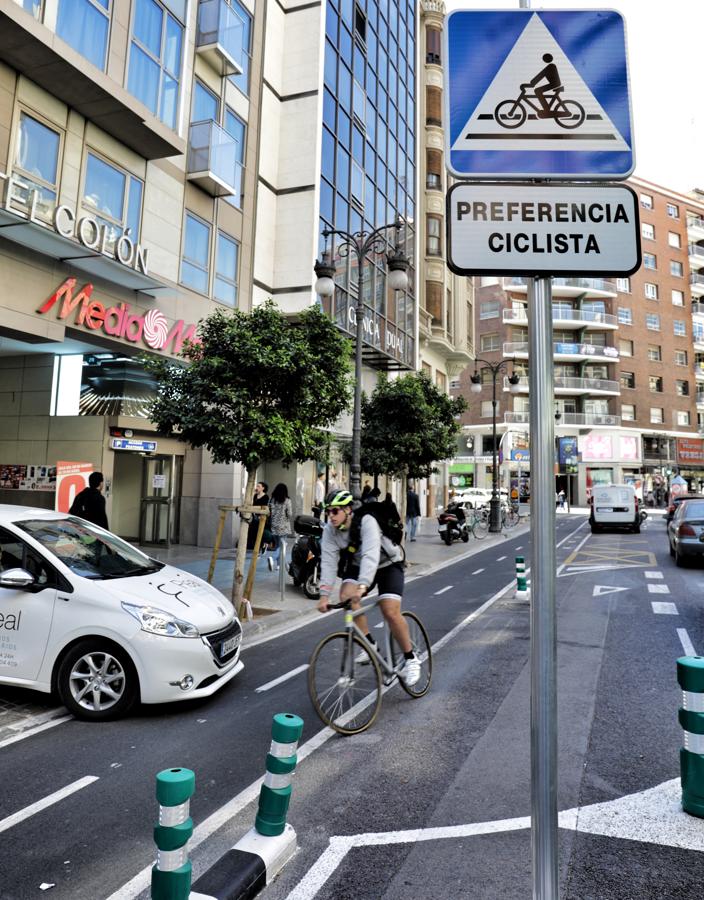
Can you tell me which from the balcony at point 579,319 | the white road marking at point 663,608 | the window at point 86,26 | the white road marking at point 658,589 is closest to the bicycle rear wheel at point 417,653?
the white road marking at point 663,608

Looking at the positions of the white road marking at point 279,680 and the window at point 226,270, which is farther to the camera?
the window at point 226,270

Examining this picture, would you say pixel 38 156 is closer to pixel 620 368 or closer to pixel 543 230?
pixel 543 230

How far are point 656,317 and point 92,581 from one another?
6305 cm

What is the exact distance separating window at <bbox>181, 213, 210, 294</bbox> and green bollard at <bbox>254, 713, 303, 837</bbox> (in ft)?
47.4

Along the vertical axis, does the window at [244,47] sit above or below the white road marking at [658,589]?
above

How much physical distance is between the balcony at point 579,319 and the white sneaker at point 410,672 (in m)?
51.4

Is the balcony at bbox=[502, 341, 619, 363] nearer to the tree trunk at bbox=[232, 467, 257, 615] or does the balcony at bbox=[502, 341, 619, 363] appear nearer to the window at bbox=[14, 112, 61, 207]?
the window at bbox=[14, 112, 61, 207]

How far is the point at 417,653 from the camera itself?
19.2 feet

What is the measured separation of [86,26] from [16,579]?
39.1ft

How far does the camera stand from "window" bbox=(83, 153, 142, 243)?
12.8 meters

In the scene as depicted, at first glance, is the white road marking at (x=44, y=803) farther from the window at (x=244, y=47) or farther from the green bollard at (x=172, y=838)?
the window at (x=244, y=47)

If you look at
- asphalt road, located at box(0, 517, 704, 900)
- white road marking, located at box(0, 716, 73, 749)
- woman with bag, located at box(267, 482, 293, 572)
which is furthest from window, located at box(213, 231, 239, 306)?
white road marking, located at box(0, 716, 73, 749)

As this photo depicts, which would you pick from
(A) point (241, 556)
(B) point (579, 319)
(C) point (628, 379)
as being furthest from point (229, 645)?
(C) point (628, 379)

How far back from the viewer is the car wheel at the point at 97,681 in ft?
16.4
